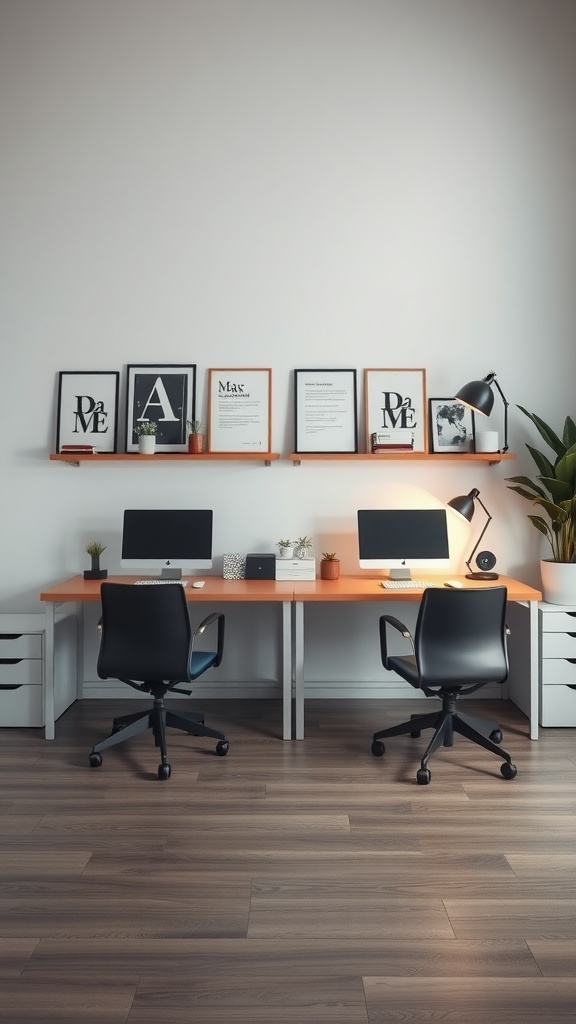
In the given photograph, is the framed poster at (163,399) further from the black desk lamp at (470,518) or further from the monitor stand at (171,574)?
the black desk lamp at (470,518)

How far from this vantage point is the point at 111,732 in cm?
→ 380

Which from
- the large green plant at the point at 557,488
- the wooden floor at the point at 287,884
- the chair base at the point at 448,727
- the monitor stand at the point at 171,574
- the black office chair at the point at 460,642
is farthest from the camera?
the monitor stand at the point at 171,574

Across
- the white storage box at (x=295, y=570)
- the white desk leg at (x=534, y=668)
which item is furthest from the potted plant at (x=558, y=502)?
the white storage box at (x=295, y=570)

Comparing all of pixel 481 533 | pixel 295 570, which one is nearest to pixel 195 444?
pixel 295 570

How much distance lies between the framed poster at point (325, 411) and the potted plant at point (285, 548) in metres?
0.54

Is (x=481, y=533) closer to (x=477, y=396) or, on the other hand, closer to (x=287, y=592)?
(x=477, y=396)

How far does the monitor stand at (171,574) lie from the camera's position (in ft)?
13.6

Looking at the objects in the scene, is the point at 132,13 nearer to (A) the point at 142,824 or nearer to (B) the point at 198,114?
(B) the point at 198,114

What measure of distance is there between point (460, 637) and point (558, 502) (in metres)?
1.26

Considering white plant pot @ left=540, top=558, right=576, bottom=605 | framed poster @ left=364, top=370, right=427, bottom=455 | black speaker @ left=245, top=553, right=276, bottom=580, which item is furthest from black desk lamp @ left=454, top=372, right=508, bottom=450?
black speaker @ left=245, top=553, right=276, bottom=580

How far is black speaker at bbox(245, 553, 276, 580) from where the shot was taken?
408 cm

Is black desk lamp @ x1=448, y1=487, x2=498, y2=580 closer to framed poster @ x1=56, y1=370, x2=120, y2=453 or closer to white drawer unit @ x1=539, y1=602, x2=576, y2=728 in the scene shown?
white drawer unit @ x1=539, y1=602, x2=576, y2=728

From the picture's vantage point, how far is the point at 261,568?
161 inches

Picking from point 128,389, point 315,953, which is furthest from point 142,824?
point 128,389
